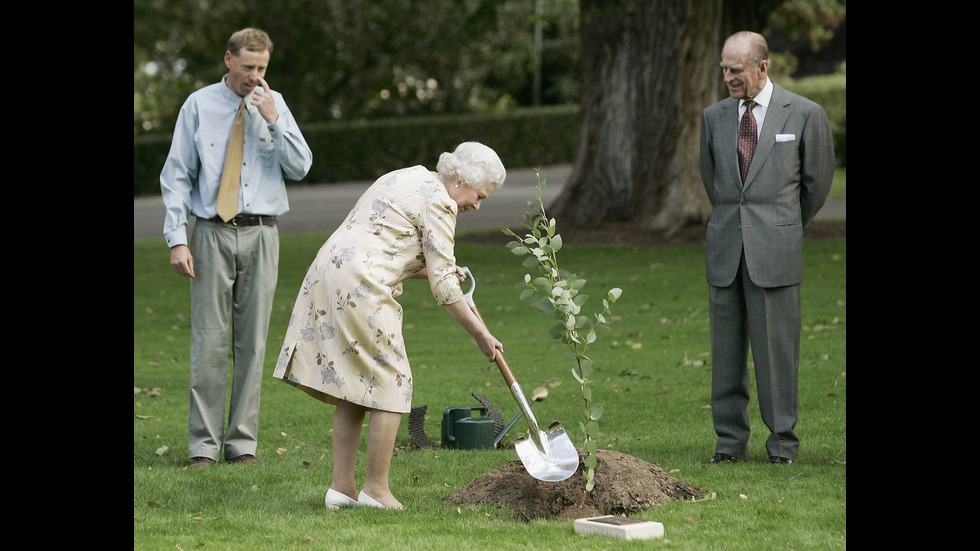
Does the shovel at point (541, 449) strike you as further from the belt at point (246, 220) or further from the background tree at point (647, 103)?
the background tree at point (647, 103)

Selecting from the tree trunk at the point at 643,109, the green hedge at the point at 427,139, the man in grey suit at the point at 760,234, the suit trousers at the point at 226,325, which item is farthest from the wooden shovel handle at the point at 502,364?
the green hedge at the point at 427,139

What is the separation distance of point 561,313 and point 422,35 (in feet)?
97.4

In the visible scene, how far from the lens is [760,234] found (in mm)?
5430

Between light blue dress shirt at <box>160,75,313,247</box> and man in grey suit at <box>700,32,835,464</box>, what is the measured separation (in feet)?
7.21

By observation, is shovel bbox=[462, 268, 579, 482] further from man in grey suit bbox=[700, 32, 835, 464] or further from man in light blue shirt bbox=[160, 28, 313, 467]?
man in light blue shirt bbox=[160, 28, 313, 467]

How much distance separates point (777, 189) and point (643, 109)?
35.4ft

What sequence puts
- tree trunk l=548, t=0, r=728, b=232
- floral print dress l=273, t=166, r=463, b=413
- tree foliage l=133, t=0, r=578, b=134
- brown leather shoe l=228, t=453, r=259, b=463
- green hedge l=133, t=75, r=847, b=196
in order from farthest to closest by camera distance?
tree foliage l=133, t=0, r=578, b=134
green hedge l=133, t=75, r=847, b=196
tree trunk l=548, t=0, r=728, b=232
brown leather shoe l=228, t=453, r=259, b=463
floral print dress l=273, t=166, r=463, b=413

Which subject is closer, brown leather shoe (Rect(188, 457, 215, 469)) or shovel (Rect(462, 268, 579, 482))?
shovel (Rect(462, 268, 579, 482))

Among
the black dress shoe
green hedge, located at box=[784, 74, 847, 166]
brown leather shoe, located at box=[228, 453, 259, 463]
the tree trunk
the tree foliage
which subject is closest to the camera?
the black dress shoe

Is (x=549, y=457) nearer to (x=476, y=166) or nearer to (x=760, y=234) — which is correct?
(x=476, y=166)

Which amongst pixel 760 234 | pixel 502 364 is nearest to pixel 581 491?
pixel 502 364

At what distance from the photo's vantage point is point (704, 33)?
1516cm

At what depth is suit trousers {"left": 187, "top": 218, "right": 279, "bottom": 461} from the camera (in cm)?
566

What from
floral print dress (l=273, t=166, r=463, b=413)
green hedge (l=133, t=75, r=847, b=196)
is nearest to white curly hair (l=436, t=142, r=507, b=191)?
floral print dress (l=273, t=166, r=463, b=413)
